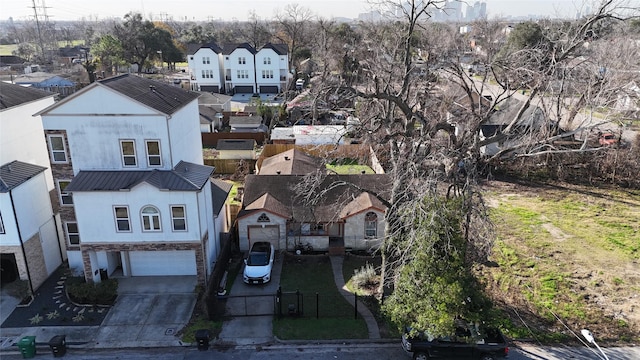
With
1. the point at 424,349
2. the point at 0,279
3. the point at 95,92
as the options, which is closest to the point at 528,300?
the point at 424,349

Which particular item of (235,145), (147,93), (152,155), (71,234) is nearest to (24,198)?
(71,234)

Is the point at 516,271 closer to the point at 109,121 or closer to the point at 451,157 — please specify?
the point at 451,157

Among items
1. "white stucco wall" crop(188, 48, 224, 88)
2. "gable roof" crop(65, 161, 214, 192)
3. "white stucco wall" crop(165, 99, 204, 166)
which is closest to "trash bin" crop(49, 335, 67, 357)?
"gable roof" crop(65, 161, 214, 192)

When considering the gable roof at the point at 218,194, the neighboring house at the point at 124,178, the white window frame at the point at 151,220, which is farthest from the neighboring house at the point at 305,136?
the white window frame at the point at 151,220

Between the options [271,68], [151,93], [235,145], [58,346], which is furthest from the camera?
[271,68]

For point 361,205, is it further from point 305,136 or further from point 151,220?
point 305,136

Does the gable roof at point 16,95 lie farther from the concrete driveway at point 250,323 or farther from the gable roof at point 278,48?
the gable roof at point 278,48
